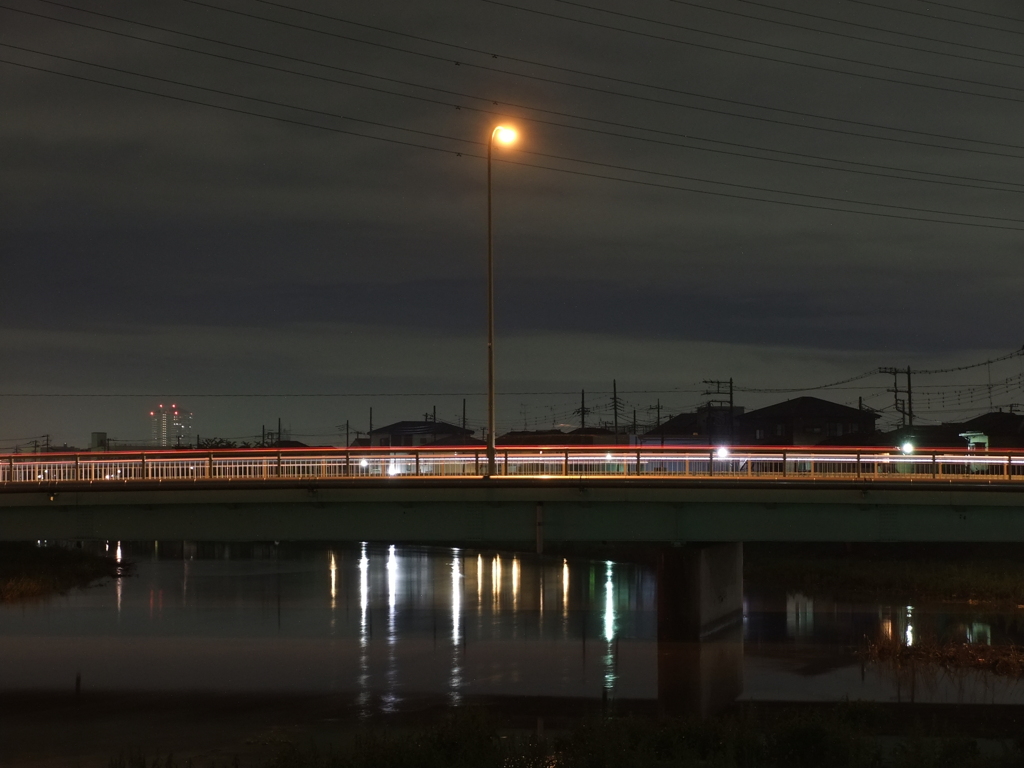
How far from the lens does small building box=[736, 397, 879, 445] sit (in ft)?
459

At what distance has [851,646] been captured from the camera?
41.0 m

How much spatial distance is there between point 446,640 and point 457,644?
1.14 metres

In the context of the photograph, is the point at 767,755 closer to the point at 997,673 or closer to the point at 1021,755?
the point at 1021,755

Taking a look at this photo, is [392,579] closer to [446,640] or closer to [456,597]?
[456,597]

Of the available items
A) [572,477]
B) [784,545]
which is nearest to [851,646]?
[572,477]

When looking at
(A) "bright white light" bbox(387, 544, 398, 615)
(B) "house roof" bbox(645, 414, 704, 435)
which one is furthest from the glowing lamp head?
(B) "house roof" bbox(645, 414, 704, 435)

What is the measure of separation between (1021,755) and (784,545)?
178 feet

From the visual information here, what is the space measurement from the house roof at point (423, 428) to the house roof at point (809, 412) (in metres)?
42.9

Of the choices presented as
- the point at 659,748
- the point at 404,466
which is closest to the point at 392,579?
the point at 404,466

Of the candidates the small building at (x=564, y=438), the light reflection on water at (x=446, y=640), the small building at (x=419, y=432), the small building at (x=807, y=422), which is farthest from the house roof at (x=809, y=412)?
the light reflection on water at (x=446, y=640)

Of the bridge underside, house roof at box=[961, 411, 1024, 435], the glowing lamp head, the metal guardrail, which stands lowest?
the bridge underside

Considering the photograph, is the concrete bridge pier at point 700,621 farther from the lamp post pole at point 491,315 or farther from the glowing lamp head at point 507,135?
the glowing lamp head at point 507,135

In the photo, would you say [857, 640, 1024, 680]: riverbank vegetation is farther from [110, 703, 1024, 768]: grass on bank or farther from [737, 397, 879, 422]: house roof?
[737, 397, 879, 422]: house roof

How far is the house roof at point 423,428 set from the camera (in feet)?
532
